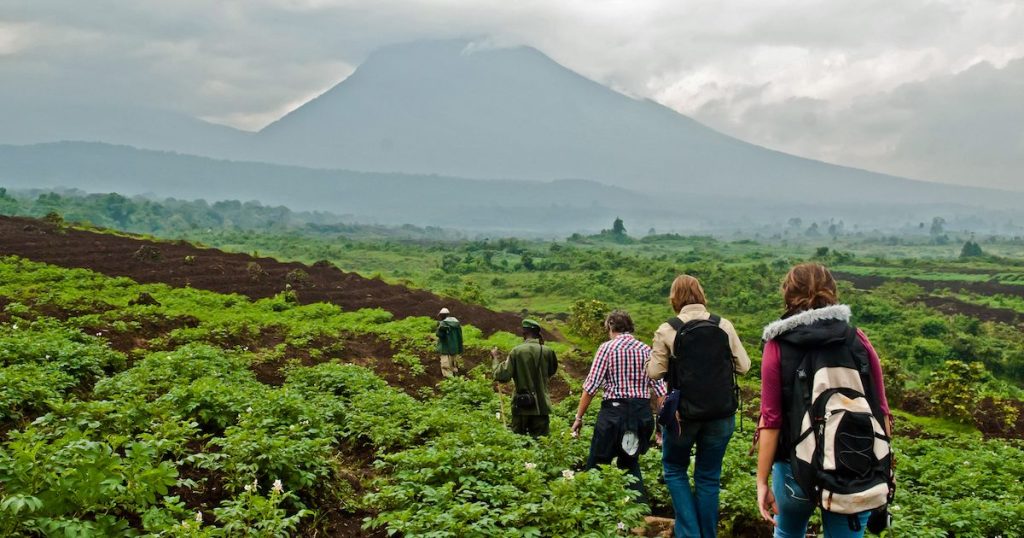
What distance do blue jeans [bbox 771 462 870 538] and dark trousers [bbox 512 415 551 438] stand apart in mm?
4187

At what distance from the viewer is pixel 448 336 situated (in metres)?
15.3

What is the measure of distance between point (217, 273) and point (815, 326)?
2945cm

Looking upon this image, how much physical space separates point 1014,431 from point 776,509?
705 inches

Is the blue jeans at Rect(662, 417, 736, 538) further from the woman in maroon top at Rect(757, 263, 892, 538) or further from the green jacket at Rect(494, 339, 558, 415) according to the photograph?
the green jacket at Rect(494, 339, 558, 415)

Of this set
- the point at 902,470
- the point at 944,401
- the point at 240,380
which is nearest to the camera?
the point at 902,470

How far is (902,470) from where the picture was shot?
31.9 feet

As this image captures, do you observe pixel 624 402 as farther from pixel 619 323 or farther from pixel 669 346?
pixel 669 346

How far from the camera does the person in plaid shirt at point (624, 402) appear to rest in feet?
20.7

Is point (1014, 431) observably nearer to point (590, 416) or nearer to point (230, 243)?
point (590, 416)

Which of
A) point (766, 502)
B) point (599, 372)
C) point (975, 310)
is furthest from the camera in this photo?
point (975, 310)

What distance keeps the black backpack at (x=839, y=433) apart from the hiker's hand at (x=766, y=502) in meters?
0.46

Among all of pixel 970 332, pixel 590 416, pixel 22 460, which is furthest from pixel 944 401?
pixel 970 332

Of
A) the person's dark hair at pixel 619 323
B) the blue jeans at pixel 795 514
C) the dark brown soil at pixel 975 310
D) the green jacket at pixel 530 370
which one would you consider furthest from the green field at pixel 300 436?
the dark brown soil at pixel 975 310

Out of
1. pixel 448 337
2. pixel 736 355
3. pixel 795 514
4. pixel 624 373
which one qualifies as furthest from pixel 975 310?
pixel 795 514
